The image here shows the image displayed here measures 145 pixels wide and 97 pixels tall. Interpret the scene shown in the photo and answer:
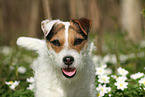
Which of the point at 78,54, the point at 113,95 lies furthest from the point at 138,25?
the point at 78,54

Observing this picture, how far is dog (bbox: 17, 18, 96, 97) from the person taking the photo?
290 centimetres

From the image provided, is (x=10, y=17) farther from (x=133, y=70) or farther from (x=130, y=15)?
(x=133, y=70)

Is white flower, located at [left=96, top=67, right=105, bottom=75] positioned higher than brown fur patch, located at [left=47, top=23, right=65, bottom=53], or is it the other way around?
brown fur patch, located at [left=47, top=23, right=65, bottom=53]

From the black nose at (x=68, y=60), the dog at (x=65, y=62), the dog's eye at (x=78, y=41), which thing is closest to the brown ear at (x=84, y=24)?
the dog at (x=65, y=62)

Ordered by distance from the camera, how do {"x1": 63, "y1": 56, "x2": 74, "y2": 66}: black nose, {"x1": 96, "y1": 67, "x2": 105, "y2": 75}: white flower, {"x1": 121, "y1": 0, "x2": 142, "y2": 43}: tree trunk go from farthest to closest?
{"x1": 121, "y1": 0, "x2": 142, "y2": 43}: tree trunk < {"x1": 96, "y1": 67, "x2": 105, "y2": 75}: white flower < {"x1": 63, "y1": 56, "x2": 74, "y2": 66}: black nose

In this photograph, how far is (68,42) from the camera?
115 inches

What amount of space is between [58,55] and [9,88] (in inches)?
71.3

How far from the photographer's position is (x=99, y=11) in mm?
6918

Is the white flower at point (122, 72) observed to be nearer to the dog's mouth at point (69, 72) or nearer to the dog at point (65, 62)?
the dog at point (65, 62)

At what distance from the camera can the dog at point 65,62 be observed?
9.52 ft

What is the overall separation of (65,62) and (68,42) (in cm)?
30

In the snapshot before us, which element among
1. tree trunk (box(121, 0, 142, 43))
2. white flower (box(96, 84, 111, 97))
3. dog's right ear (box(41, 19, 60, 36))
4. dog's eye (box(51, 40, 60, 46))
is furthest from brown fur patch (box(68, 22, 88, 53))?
tree trunk (box(121, 0, 142, 43))

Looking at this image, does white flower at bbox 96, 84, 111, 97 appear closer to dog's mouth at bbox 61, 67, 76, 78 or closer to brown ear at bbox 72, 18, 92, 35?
dog's mouth at bbox 61, 67, 76, 78

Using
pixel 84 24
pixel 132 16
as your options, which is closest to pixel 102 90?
pixel 84 24
